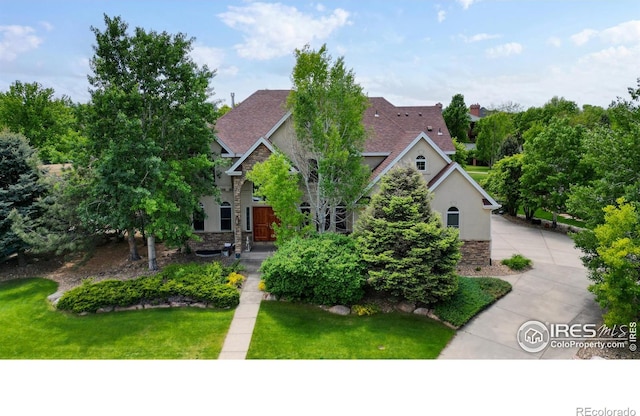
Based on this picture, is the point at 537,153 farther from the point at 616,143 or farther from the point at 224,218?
the point at 224,218

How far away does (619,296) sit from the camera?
31.5 ft

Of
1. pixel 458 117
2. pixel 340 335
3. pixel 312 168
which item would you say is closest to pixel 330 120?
pixel 312 168

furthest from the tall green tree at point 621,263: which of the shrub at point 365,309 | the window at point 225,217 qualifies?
the window at point 225,217

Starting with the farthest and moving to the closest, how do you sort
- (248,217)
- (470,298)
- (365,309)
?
(248,217), (470,298), (365,309)

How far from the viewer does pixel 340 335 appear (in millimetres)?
10516

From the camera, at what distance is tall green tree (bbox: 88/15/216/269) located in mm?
13211

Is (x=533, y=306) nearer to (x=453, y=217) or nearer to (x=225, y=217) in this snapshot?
(x=453, y=217)

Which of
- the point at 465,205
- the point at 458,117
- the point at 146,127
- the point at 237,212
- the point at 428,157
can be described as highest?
the point at 458,117

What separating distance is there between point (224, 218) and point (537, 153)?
55.3 feet

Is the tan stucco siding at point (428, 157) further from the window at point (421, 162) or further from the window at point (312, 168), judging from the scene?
the window at point (312, 168)

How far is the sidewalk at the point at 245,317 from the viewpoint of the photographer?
9891 millimetres

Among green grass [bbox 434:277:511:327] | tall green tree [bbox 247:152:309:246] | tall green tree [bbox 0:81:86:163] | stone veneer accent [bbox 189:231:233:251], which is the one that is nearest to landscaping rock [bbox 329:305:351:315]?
green grass [bbox 434:277:511:327]

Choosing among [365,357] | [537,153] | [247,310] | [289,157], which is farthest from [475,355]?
[537,153]

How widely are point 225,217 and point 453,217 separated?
32.0 feet
